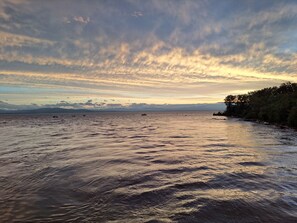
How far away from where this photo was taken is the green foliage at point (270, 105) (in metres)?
62.3

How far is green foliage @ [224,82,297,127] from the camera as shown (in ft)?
204

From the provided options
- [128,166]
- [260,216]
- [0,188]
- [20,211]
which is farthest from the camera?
[128,166]

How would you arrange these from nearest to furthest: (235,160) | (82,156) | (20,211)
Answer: (20,211) < (235,160) < (82,156)

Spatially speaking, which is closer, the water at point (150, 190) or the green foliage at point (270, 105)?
the water at point (150, 190)

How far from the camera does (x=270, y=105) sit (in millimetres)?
80625

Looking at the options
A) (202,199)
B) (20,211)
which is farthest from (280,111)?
(20,211)

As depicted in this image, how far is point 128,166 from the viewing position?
57.9 feet

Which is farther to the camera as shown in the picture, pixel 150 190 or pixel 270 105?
pixel 270 105

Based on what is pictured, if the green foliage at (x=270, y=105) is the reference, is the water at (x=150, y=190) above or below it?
below

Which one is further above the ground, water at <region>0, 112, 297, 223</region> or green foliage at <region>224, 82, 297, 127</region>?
green foliage at <region>224, 82, 297, 127</region>

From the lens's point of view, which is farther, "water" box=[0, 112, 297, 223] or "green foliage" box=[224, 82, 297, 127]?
"green foliage" box=[224, 82, 297, 127]

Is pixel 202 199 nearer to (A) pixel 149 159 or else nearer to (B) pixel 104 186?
(B) pixel 104 186

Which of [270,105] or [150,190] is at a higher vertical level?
[270,105]

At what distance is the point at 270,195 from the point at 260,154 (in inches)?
474
